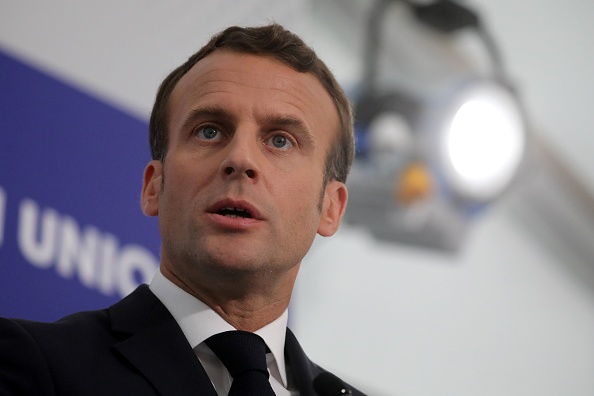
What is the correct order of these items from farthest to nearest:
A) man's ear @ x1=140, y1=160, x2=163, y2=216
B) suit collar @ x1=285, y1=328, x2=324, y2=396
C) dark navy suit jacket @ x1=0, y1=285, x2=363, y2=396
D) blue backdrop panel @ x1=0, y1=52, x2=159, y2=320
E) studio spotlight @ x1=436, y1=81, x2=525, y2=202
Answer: studio spotlight @ x1=436, y1=81, x2=525, y2=202, blue backdrop panel @ x1=0, y1=52, x2=159, y2=320, man's ear @ x1=140, y1=160, x2=163, y2=216, suit collar @ x1=285, y1=328, x2=324, y2=396, dark navy suit jacket @ x1=0, y1=285, x2=363, y2=396

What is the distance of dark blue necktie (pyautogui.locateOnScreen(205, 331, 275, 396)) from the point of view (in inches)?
60.5

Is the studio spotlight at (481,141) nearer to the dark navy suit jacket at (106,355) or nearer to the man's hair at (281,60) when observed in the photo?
the man's hair at (281,60)

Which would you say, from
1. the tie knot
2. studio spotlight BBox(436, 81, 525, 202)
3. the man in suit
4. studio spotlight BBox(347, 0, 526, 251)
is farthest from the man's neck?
studio spotlight BBox(436, 81, 525, 202)

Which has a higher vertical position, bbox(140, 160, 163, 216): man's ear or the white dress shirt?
bbox(140, 160, 163, 216): man's ear

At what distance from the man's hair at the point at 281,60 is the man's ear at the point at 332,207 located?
22 millimetres

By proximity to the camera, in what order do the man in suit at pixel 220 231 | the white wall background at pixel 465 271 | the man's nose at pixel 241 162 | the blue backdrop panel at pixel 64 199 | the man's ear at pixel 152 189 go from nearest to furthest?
1. the man in suit at pixel 220 231
2. the man's nose at pixel 241 162
3. the man's ear at pixel 152 189
4. the blue backdrop panel at pixel 64 199
5. the white wall background at pixel 465 271

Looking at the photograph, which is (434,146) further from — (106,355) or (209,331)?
(106,355)

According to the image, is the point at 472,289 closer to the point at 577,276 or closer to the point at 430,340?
the point at 430,340

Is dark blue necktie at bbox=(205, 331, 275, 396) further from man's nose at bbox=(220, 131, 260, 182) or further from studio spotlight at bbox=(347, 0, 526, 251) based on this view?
studio spotlight at bbox=(347, 0, 526, 251)

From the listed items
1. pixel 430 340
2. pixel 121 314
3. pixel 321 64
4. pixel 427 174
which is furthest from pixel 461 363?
pixel 121 314

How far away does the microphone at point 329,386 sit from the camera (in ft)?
5.12

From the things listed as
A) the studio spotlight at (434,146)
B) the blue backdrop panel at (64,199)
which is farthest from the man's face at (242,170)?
the studio spotlight at (434,146)

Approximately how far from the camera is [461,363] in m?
3.57

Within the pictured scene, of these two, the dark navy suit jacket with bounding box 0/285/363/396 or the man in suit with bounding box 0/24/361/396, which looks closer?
the dark navy suit jacket with bounding box 0/285/363/396
